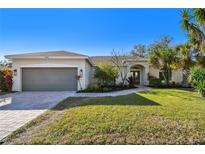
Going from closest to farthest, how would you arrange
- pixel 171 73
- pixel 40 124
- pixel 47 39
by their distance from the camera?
pixel 40 124 → pixel 47 39 → pixel 171 73

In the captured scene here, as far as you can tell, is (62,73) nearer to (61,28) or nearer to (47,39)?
(61,28)

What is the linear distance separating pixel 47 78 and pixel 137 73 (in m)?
14.3

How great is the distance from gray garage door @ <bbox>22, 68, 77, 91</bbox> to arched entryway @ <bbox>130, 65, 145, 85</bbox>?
11.5m

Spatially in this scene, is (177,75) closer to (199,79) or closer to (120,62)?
(120,62)

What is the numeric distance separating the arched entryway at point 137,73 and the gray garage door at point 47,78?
11494 millimetres

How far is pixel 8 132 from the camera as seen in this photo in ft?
18.1

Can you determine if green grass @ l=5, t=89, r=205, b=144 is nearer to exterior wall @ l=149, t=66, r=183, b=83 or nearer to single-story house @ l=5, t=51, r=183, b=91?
single-story house @ l=5, t=51, r=183, b=91

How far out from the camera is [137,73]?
91.8 feet

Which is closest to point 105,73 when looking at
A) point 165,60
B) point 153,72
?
point 165,60

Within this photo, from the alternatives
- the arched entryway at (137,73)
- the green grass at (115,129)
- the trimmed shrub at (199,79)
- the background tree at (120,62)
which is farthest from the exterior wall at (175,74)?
the green grass at (115,129)

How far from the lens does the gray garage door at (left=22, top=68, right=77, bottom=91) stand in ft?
59.6

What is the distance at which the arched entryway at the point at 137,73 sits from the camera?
26.9 metres

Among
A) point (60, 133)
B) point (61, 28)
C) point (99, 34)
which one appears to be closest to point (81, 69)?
point (61, 28)

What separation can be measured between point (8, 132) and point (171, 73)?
24.2 m
